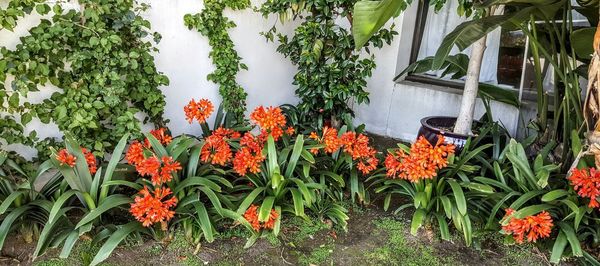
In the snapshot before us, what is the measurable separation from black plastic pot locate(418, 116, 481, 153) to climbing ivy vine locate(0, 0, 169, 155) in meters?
2.20

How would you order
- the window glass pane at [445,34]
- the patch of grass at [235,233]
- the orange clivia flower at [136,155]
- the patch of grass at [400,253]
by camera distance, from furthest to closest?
the window glass pane at [445,34], the patch of grass at [235,233], the patch of grass at [400,253], the orange clivia flower at [136,155]

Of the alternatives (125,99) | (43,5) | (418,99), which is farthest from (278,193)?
(418,99)

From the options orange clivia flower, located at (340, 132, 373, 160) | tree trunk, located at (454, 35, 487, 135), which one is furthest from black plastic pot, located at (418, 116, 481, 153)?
orange clivia flower, located at (340, 132, 373, 160)

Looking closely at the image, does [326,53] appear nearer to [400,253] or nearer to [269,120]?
[269,120]

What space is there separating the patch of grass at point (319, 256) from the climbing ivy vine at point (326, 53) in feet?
4.14

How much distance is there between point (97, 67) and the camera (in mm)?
2623

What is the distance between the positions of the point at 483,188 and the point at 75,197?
2294 millimetres

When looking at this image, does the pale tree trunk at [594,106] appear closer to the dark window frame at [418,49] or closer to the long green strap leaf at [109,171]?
the dark window frame at [418,49]

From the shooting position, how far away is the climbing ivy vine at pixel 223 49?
331cm

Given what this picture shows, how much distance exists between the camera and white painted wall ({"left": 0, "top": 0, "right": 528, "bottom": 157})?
10.5 ft

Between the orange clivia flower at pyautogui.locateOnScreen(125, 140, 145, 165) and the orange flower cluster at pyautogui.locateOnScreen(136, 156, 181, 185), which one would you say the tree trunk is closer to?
the orange flower cluster at pyautogui.locateOnScreen(136, 156, 181, 185)

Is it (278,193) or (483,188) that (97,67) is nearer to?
(278,193)

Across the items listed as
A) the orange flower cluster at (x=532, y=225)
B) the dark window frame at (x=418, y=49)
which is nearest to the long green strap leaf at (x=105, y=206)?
the orange flower cluster at (x=532, y=225)

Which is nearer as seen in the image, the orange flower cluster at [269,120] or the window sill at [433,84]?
the orange flower cluster at [269,120]
